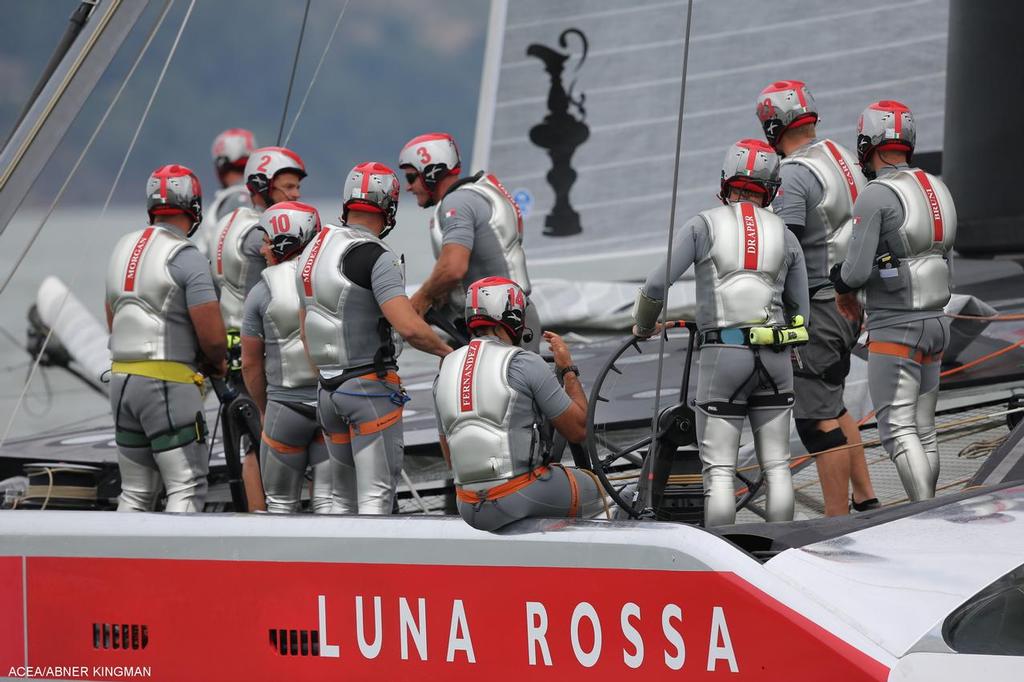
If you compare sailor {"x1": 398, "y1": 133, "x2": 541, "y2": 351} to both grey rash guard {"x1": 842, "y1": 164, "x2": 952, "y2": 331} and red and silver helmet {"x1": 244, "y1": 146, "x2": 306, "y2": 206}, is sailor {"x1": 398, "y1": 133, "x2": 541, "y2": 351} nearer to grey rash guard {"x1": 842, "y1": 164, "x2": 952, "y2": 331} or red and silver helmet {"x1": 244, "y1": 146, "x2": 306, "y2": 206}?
red and silver helmet {"x1": 244, "y1": 146, "x2": 306, "y2": 206}

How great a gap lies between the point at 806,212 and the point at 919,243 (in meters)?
0.54

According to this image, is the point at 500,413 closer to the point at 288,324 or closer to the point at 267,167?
the point at 288,324

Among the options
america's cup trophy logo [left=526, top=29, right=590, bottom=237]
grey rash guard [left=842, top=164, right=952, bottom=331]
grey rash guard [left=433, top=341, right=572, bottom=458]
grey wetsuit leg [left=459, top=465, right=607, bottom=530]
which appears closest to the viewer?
grey wetsuit leg [left=459, top=465, right=607, bottom=530]

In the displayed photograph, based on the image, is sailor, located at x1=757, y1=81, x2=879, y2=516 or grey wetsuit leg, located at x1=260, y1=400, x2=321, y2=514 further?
grey wetsuit leg, located at x1=260, y1=400, x2=321, y2=514

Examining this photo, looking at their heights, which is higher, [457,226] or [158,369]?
[457,226]

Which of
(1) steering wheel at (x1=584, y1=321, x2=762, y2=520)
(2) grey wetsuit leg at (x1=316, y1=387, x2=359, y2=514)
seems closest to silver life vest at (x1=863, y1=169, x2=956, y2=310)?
(1) steering wheel at (x1=584, y1=321, x2=762, y2=520)

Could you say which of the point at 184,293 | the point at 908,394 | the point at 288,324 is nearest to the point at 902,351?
the point at 908,394

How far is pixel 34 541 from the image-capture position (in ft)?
15.2

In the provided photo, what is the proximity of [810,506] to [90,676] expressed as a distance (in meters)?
2.70

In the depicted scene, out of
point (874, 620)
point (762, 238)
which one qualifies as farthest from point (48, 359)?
point (874, 620)

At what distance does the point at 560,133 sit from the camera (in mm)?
12055

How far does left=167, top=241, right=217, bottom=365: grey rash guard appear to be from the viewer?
18.6ft

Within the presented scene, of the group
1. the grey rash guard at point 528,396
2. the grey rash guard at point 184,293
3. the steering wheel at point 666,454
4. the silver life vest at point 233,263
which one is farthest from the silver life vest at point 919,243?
the silver life vest at point 233,263

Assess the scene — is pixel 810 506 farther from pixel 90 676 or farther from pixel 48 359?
pixel 48 359
